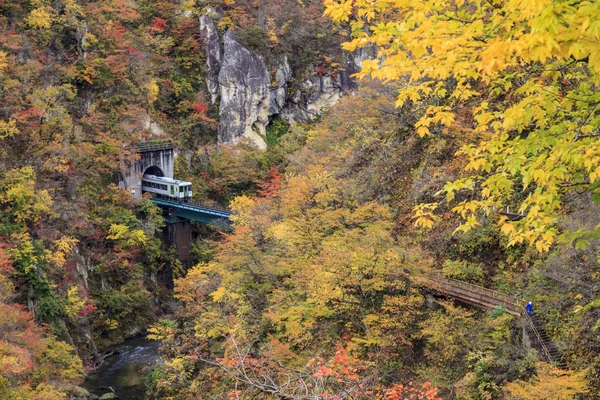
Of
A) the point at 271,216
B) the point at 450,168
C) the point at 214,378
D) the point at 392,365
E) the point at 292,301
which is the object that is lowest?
the point at 214,378

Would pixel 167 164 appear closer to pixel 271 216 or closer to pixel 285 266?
pixel 271 216

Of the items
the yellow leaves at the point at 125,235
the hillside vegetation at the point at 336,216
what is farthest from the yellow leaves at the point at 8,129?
the yellow leaves at the point at 125,235

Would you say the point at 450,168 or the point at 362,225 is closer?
the point at 362,225

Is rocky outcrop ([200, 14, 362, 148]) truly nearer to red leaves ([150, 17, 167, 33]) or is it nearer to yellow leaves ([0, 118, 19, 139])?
red leaves ([150, 17, 167, 33])

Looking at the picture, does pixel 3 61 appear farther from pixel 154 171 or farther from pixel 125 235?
pixel 154 171

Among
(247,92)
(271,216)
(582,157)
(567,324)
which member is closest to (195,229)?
(247,92)

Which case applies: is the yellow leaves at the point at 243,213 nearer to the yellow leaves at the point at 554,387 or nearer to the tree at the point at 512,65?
the yellow leaves at the point at 554,387
